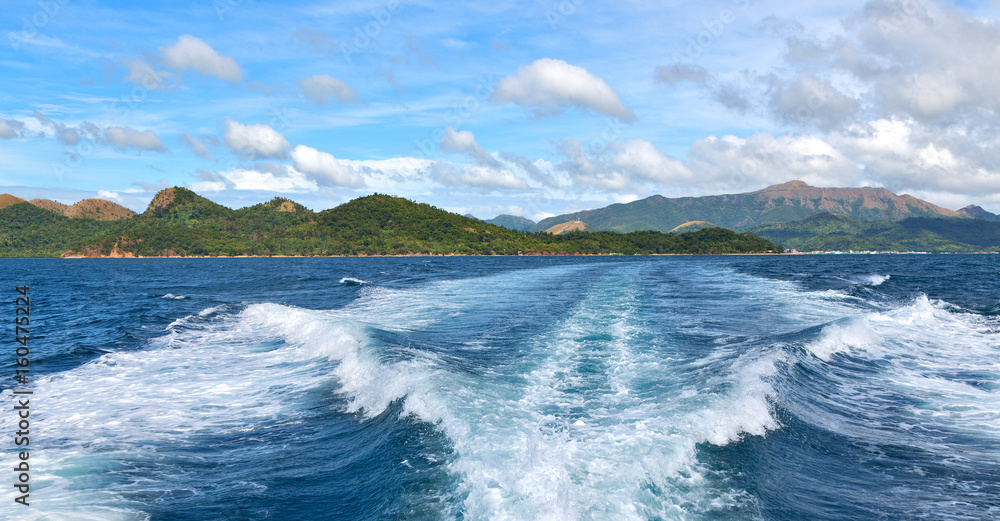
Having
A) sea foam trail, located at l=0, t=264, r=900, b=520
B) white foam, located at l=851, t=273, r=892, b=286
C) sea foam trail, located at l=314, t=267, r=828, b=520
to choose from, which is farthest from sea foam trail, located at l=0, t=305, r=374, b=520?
white foam, located at l=851, t=273, r=892, b=286

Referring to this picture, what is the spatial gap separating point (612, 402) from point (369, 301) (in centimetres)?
2422

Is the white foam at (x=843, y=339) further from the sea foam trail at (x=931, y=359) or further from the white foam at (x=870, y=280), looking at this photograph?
the white foam at (x=870, y=280)

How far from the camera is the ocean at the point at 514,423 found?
22.5 feet

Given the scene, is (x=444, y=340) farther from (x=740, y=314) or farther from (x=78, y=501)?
(x=740, y=314)

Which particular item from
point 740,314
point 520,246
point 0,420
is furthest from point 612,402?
point 520,246

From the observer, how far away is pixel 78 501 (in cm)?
706

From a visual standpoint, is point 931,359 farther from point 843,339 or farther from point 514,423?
point 514,423

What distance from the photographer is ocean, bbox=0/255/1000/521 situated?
686 cm

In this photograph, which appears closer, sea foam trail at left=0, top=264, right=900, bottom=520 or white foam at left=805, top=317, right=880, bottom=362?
sea foam trail at left=0, top=264, right=900, bottom=520

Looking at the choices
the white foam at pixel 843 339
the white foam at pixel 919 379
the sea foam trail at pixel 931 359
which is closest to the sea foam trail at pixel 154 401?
the white foam at pixel 919 379

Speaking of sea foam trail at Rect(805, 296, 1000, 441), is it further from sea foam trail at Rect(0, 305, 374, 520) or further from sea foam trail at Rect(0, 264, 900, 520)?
sea foam trail at Rect(0, 305, 374, 520)

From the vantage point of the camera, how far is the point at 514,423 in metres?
9.36

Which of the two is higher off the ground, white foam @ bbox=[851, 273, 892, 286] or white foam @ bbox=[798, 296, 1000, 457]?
white foam @ bbox=[851, 273, 892, 286]

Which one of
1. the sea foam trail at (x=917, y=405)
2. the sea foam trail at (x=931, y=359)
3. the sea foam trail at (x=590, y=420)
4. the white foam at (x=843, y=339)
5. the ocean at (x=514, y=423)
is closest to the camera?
the sea foam trail at (x=590, y=420)
